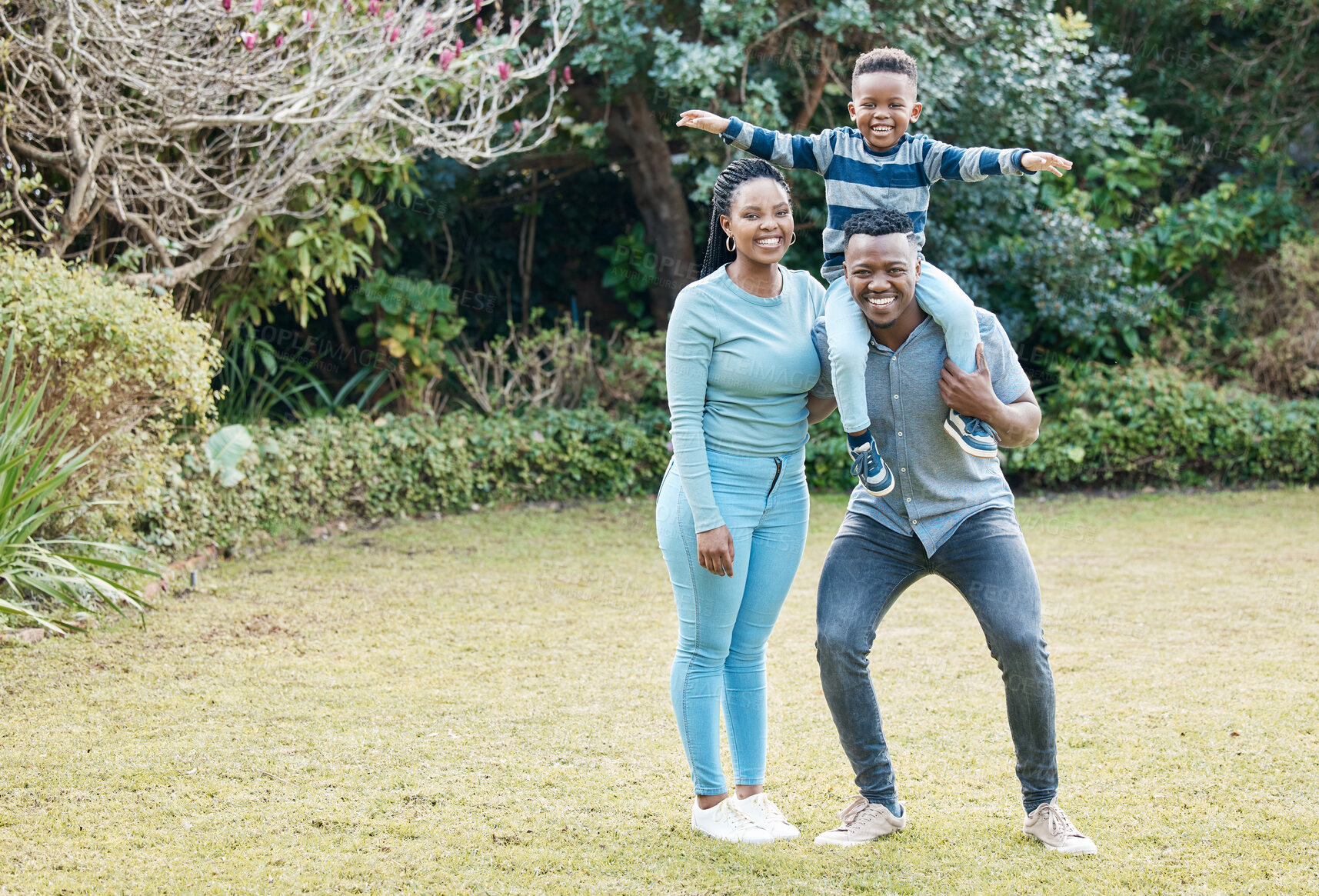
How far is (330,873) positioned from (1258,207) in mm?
10208

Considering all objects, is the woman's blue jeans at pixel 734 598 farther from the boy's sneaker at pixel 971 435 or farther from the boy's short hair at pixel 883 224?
the boy's short hair at pixel 883 224

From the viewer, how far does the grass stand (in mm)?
→ 3133

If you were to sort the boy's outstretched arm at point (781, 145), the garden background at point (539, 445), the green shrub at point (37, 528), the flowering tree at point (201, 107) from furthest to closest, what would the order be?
the flowering tree at point (201, 107) < the green shrub at point (37, 528) < the boy's outstretched arm at point (781, 145) < the garden background at point (539, 445)

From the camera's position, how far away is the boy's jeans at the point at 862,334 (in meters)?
3.07

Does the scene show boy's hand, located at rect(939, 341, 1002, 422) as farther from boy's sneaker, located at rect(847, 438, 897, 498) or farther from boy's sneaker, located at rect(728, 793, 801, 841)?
boy's sneaker, located at rect(728, 793, 801, 841)

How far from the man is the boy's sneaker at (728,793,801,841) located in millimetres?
92

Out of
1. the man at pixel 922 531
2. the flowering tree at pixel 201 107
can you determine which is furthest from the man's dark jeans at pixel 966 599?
the flowering tree at pixel 201 107

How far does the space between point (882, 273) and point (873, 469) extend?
51 centimetres

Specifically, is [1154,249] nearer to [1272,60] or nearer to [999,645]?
[1272,60]

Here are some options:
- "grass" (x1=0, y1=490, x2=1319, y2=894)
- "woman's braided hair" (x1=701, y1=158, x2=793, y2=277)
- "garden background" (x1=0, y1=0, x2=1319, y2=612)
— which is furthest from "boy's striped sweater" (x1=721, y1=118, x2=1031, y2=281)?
"garden background" (x1=0, y1=0, x2=1319, y2=612)

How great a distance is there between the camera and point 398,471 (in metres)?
8.32

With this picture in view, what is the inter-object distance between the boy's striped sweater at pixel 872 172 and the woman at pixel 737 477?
0.46m

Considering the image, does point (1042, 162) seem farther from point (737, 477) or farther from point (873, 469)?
point (737, 477)

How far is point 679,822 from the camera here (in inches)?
136
